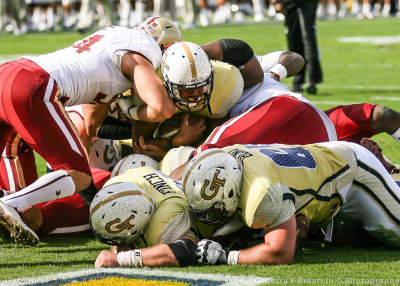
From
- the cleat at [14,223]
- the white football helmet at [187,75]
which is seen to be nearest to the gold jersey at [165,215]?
the cleat at [14,223]

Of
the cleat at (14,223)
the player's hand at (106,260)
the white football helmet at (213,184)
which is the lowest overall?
the player's hand at (106,260)

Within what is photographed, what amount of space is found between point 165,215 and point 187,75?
3.33 ft

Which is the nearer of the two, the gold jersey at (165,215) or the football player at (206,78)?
the gold jersey at (165,215)

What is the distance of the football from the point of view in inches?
203

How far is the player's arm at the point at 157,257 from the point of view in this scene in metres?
3.76

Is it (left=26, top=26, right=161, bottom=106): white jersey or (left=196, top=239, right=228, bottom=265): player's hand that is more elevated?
(left=26, top=26, right=161, bottom=106): white jersey

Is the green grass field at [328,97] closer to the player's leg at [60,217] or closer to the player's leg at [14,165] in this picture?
the player's leg at [60,217]

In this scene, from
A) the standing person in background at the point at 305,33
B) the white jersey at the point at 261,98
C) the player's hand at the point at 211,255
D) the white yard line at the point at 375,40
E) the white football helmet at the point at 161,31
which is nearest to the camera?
the player's hand at the point at 211,255

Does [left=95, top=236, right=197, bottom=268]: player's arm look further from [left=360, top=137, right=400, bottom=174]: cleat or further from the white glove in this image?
[left=360, top=137, right=400, bottom=174]: cleat

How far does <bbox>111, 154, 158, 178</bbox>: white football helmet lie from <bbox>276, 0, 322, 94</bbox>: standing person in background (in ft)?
15.1

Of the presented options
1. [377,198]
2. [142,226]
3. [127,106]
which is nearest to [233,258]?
[142,226]

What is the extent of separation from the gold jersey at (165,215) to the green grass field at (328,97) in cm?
24

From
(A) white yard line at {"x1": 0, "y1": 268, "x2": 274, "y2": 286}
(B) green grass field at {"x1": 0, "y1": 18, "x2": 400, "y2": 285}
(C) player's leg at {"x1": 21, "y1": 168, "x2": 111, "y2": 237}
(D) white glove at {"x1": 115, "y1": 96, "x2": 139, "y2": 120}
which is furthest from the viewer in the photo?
(D) white glove at {"x1": 115, "y1": 96, "x2": 139, "y2": 120}

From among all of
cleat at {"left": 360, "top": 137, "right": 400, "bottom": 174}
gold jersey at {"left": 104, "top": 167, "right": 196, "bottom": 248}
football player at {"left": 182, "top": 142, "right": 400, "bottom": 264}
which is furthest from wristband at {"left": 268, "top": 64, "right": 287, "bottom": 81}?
gold jersey at {"left": 104, "top": 167, "right": 196, "bottom": 248}
